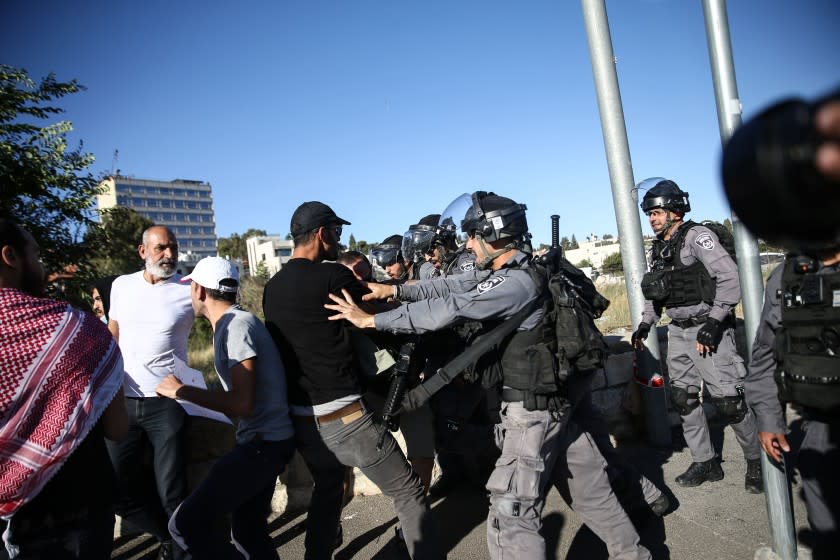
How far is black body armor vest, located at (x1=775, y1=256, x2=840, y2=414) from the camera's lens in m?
2.05

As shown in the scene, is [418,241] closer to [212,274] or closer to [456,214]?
[456,214]

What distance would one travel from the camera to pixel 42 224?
6.92m

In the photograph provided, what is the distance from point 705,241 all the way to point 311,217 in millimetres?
3021

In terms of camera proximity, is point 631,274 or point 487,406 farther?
point 631,274

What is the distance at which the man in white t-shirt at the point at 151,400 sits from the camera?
11.2ft

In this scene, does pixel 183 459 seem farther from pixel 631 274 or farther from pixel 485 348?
pixel 631 274

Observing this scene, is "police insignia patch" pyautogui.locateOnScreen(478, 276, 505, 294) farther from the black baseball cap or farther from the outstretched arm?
the black baseball cap

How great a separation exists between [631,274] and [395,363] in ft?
8.04

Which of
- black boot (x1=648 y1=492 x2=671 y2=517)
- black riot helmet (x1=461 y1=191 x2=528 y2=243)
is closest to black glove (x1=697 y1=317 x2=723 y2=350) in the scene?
black boot (x1=648 y1=492 x2=671 y2=517)

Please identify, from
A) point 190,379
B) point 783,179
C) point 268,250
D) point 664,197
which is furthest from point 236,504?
point 268,250

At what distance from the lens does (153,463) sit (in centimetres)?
352

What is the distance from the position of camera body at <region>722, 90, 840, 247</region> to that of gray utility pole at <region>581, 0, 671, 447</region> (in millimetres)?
3888

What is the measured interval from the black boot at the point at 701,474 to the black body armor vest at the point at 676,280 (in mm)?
1199

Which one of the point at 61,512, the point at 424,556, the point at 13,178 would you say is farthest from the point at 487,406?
the point at 13,178
